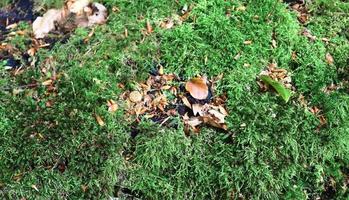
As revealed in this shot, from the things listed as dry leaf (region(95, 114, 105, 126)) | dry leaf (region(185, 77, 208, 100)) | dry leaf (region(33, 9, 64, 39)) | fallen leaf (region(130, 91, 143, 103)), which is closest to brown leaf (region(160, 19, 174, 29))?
dry leaf (region(185, 77, 208, 100))

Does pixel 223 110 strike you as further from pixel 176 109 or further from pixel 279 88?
pixel 279 88

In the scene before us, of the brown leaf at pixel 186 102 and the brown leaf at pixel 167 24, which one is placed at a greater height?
the brown leaf at pixel 167 24

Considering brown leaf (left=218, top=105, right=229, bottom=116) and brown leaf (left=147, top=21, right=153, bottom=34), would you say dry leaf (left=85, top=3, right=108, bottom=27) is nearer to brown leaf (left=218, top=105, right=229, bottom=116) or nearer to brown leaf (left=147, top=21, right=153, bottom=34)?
brown leaf (left=147, top=21, right=153, bottom=34)

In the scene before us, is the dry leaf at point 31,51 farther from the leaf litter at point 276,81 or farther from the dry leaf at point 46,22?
the leaf litter at point 276,81

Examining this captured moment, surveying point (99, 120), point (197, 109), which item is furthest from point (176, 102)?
point (99, 120)

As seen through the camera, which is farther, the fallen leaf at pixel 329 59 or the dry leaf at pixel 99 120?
the fallen leaf at pixel 329 59

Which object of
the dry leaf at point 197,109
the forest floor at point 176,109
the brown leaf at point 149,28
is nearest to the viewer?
the forest floor at point 176,109

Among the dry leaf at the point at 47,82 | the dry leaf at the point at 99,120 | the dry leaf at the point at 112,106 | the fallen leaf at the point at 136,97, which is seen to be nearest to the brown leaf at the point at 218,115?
the fallen leaf at the point at 136,97
